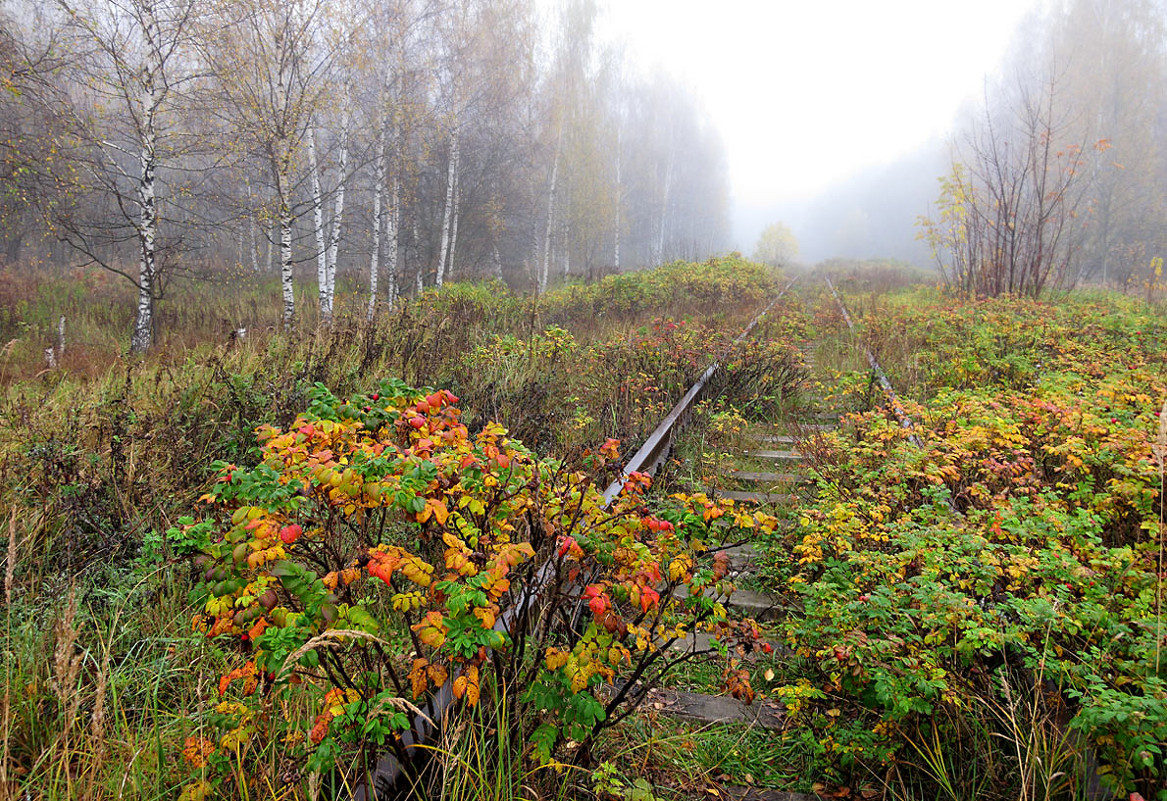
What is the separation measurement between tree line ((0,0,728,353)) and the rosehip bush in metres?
8.10

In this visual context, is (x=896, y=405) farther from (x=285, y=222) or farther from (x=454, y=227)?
(x=454, y=227)

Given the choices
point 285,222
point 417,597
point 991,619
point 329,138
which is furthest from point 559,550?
point 329,138

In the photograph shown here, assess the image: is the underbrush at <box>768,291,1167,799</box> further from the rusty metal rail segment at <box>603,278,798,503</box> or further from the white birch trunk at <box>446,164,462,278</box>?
the white birch trunk at <box>446,164,462,278</box>

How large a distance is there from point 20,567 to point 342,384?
300cm

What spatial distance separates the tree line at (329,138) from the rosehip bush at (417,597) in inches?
319

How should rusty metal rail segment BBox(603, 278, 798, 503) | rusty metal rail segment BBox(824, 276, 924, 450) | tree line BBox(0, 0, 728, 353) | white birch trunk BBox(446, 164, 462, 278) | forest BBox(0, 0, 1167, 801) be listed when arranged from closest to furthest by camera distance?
forest BBox(0, 0, 1167, 801)
rusty metal rail segment BBox(603, 278, 798, 503)
rusty metal rail segment BBox(824, 276, 924, 450)
tree line BBox(0, 0, 728, 353)
white birch trunk BBox(446, 164, 462, 278)

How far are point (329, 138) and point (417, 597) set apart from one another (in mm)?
20404

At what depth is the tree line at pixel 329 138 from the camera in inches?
363

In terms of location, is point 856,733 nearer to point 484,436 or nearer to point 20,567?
point 484,436

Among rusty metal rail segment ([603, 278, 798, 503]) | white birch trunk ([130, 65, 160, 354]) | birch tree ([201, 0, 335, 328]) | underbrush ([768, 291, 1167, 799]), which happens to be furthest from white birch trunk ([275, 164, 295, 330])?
underbrush ([768, 291, 1167, 799])

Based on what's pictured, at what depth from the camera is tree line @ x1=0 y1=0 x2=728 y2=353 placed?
9.21 meters

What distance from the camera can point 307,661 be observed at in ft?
4.38

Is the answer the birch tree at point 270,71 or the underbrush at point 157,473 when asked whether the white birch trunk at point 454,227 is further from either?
the underbrush at point 157,473

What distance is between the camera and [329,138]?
1830 centimetres
